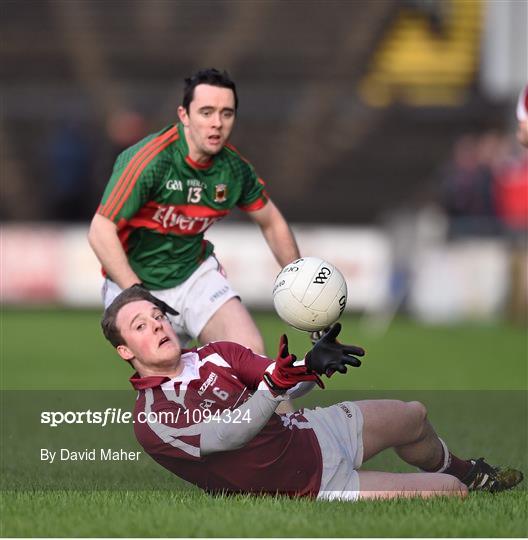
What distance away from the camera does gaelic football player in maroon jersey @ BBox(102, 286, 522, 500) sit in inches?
243

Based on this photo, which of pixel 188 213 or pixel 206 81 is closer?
pixel 206 81

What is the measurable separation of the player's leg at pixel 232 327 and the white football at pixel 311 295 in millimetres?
1020

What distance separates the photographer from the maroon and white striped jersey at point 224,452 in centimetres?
627

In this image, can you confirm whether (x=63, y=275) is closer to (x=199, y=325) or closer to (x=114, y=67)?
(x=114, y=67)

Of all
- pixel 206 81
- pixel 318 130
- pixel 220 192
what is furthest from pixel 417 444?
pixel 318 130

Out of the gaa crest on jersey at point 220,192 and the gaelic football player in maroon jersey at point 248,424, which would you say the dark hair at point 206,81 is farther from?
the gaelic football player in maroon jersey at point 248,424

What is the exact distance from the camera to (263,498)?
6398 mm

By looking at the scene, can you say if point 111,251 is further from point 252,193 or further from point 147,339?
point 147,339

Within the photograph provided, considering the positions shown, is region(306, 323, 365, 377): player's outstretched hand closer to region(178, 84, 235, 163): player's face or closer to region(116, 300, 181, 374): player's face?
region(116, 300, 181, 374): player's face

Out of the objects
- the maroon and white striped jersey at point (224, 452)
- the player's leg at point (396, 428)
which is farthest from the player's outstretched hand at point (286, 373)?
the player's leg at point (396, 428)

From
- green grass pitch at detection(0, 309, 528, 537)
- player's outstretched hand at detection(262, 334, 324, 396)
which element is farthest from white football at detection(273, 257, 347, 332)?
green grass pitch at detection(0, 309, 528, 537)

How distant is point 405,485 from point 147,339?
57.2 inches

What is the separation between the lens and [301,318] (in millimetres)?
6887

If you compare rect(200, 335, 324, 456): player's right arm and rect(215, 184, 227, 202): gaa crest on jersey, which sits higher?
rect(215, 184, 227, 202): gaa crest on jersey
